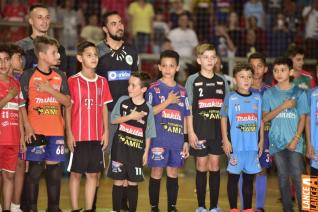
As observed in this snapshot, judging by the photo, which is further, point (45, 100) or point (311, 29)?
point (311, 29)

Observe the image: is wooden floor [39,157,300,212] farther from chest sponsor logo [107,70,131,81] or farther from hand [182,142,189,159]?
chest sponsor logo [107,70,131,81]

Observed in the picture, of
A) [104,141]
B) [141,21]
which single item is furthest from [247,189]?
[141,21]

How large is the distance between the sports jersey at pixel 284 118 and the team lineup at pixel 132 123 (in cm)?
1

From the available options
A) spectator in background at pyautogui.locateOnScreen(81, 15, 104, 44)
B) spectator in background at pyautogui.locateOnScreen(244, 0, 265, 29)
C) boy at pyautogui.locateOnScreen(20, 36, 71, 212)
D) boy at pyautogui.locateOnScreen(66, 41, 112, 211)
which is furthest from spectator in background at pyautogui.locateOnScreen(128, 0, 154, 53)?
boy at pyautogui.locateOnScreen(20, 36, 71, 212)

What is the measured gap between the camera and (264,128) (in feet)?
32.0

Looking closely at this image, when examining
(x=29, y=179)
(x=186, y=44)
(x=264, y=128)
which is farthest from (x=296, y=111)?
(x=186, y=44)

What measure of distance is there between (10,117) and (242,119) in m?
2.62

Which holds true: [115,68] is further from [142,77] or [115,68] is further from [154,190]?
[154,190]

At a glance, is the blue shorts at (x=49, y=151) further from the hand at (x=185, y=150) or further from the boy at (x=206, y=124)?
the boy at (x=206, y=124)

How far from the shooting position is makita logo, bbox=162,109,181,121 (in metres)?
9.26

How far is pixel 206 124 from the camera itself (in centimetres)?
943

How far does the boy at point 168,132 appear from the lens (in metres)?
9.20

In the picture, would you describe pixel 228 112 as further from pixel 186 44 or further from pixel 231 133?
pixel 186 44

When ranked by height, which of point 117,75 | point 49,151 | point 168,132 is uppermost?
point 117,75
